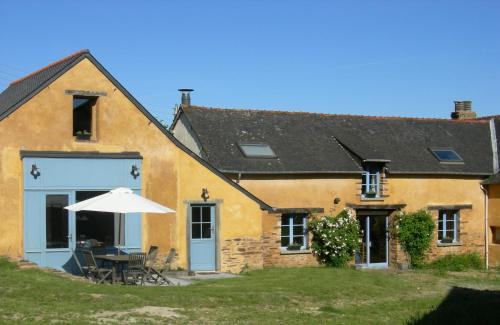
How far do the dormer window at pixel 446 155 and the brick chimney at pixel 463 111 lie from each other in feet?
18.5

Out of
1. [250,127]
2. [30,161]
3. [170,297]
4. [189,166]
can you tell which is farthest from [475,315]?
[250,127]

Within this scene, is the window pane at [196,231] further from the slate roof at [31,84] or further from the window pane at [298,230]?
the slate roof at [31,84]

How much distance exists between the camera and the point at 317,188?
2528 cm

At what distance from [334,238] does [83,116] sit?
9.34 meters

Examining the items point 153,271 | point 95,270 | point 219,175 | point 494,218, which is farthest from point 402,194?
point 95,270

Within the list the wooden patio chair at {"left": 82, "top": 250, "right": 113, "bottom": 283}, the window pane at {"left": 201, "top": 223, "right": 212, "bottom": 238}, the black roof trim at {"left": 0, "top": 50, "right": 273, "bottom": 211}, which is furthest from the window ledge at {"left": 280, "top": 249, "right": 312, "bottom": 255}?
the wooden patio chair at {"left": 82, "top": 250, "right": 113, "bottom": 283}

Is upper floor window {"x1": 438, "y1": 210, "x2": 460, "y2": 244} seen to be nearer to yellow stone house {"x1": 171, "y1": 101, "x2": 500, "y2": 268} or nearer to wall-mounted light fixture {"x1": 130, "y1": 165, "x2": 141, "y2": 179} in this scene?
yellow stone house {"x1": 171, "y1": 101, "x2": 500, "y2": 268}

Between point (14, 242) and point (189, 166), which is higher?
point (189, 166)

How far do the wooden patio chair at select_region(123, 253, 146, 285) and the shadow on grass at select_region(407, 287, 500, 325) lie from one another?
22.6ft

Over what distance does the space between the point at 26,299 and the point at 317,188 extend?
526 inches

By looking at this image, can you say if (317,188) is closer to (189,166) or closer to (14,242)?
(189,166)

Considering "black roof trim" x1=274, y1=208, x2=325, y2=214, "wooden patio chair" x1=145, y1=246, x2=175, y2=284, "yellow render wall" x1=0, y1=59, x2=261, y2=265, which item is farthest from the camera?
"black roof trim" x1=274, y1=208, x2=325, y2=214

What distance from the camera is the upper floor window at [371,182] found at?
26.5 m

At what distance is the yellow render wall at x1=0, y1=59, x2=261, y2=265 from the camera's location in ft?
61.8
